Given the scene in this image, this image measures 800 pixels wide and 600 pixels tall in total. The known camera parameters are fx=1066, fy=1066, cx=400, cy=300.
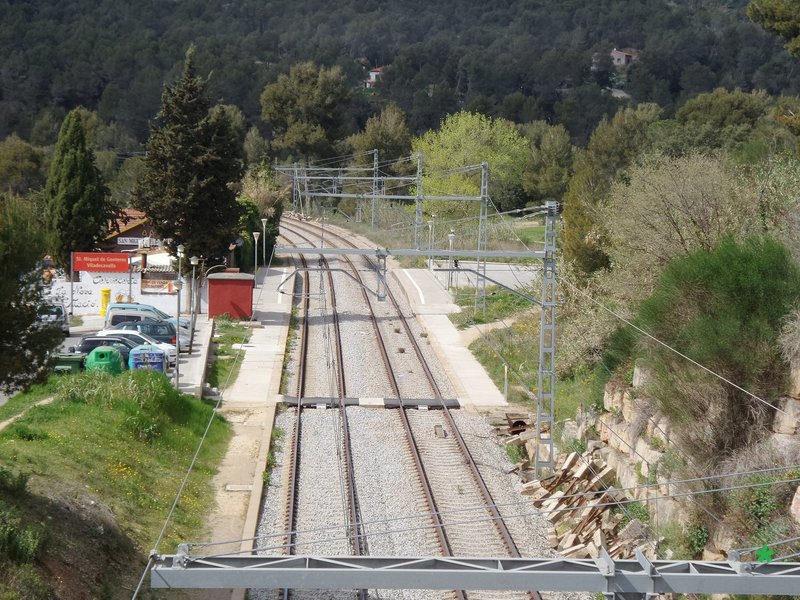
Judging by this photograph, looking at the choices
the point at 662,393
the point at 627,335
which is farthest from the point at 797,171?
the point at 662,393

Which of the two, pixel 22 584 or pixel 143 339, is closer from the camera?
pixel 22 584

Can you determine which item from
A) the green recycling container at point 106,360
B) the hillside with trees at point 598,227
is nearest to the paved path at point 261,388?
the hillside with trees at point 598,227

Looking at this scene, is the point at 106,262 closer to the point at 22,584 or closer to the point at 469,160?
the point at 22,584

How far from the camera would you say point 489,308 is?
40.2 meters

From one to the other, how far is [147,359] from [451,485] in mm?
10275

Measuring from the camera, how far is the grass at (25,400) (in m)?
22.5

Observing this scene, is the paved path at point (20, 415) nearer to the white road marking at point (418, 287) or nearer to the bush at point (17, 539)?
the bush at point (17, 539)

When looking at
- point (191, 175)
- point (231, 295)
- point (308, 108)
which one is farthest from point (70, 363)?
point (308, 108)

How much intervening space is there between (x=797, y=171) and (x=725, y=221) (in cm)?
248

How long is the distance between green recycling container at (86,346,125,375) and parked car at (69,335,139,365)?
1.60 metres

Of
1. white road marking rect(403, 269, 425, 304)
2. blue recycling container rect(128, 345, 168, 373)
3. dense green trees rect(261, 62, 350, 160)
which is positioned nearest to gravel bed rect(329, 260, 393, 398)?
white road marking rect(403, 269, 425, 304)

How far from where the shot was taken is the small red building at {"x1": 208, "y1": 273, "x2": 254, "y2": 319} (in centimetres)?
3694

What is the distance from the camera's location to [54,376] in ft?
84.6

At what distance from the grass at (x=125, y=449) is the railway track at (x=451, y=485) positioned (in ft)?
12.0
